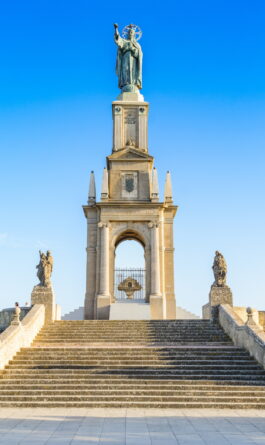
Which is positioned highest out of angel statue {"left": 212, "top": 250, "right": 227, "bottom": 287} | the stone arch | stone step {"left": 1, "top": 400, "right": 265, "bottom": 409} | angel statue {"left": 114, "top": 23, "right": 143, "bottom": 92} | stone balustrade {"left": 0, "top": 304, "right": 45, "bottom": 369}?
angel statue {"left": 114, "top": 23, "right": 143, "bottom": 92}

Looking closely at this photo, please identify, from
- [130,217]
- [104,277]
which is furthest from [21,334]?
[130,217]

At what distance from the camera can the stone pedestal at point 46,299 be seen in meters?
21.4

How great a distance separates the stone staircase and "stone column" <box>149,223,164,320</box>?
659cm

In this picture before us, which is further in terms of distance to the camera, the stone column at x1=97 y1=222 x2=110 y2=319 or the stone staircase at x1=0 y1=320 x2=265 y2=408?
the stone column at x1=97 y1=222 x2=110 y2=319

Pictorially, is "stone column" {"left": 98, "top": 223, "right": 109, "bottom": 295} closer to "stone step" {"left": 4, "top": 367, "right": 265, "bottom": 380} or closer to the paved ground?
"stone step" {"left": 4, "top": 367, "right": 265, "bottom": 380}

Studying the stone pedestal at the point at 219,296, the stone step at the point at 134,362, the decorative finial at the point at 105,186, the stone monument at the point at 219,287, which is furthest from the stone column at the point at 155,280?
the stone step at the point at 134,362

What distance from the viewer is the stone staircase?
12664mm

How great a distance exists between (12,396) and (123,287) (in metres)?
16.3

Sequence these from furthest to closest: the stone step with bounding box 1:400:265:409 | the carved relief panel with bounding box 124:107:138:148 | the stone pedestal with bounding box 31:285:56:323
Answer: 1. the carved relief panel with bounding box 124:107:138:148
2. the stone pedestal with bounding box 31:285:56:323
3. the stone step with bounding box 1:400:265:409

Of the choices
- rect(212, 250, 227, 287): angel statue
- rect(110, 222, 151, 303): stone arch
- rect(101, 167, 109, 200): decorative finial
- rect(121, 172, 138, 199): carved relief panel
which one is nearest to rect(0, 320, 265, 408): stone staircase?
rect(212, 250, 227, 287): angel statue

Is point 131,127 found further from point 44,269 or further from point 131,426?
point 131,426


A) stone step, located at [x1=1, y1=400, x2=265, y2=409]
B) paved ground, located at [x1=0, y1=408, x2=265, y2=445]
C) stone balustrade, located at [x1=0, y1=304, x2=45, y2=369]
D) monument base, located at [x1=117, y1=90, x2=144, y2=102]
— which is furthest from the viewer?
monument base, located at [x1=117, y1=90, x2=144, y2=102]

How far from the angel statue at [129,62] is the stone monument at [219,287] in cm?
1453

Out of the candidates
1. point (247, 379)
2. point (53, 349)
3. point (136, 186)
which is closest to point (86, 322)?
point (53, 349)
